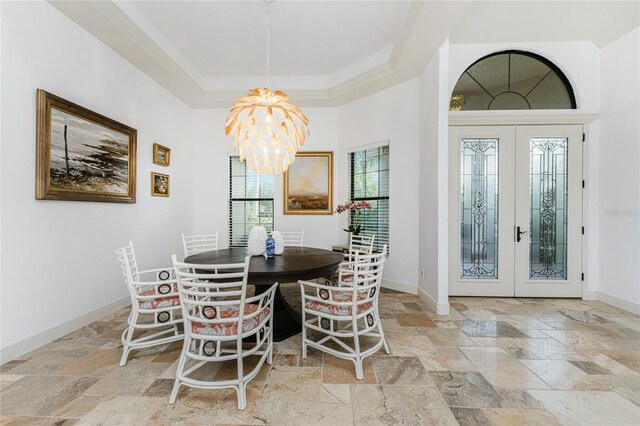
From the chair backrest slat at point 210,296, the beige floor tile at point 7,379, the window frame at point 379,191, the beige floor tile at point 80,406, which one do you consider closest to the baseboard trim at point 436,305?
the window frame at point 379,191

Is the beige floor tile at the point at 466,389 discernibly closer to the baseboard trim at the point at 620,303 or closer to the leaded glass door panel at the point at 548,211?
the leaded glass door panel at the point at 548,211

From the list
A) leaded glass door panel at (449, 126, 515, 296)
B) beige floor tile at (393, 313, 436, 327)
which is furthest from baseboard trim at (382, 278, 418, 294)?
beige floor tile at (393, 313, 436, 327)

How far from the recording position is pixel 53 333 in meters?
2.58

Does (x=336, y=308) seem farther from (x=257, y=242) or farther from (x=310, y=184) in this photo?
(x=310, y=184)

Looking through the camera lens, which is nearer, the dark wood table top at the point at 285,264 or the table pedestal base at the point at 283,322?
the dark wood table top at the point at 285,264

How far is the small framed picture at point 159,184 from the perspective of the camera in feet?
13.3

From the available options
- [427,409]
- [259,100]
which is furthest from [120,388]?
[259,100]

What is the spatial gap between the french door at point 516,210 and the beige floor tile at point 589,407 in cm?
214

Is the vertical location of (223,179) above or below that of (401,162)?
below

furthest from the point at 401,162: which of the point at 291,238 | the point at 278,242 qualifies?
the point at 278,242

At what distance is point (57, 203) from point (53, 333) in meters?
1.21

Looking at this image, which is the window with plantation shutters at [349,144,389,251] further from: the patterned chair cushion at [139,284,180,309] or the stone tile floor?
the patterned chair cushion at [139,284,180,309]

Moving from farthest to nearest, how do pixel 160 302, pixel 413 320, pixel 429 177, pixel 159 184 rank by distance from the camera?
pixel 159 184 → pixel 429 177 → pixel 413 320 → pixel 160 302

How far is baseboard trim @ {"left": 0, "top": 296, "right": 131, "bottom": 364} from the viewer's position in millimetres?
2232
